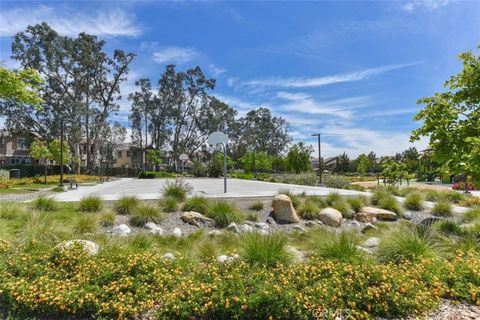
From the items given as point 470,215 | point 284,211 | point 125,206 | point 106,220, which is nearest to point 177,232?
point 106,220

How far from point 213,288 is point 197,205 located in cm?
581

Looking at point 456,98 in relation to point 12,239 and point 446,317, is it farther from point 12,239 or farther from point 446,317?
point 12,239

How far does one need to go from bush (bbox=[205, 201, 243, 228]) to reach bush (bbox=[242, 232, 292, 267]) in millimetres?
3745

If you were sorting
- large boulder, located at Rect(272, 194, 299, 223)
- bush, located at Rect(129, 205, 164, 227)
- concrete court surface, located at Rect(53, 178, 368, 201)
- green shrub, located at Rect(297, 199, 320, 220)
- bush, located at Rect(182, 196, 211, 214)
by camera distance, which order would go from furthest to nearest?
concrete court surface, located at Rect(53, 178, 368, 201), green shrub, located at Rect(297, 199, 320, 220), large boulder, located at Rect(272, 194, 299, 223), bush, located at Rect(182, 196, 211, 214), bush, located at Rect(129, 205, 164, 227)

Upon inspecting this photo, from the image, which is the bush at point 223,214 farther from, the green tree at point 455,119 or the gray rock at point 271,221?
the green tree at point 455,119

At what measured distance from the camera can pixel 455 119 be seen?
5.77m

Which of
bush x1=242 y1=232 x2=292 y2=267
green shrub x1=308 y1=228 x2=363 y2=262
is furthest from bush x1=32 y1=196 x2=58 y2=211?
green shrub x1=308 y1=228 x2=363 y2=262

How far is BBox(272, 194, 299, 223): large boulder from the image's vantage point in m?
8.65

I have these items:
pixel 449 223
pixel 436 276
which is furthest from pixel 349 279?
pixel 449 223

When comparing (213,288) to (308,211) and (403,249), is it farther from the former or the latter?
(308,211)

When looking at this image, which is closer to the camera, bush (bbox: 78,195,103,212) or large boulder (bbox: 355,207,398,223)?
bush (bbox: 78,195,103,212)

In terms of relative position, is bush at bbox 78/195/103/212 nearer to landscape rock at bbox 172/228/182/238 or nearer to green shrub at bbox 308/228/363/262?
landscape rock at bbox 172/228/182/238

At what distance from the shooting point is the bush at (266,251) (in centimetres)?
373

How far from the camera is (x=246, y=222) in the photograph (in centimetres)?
820
